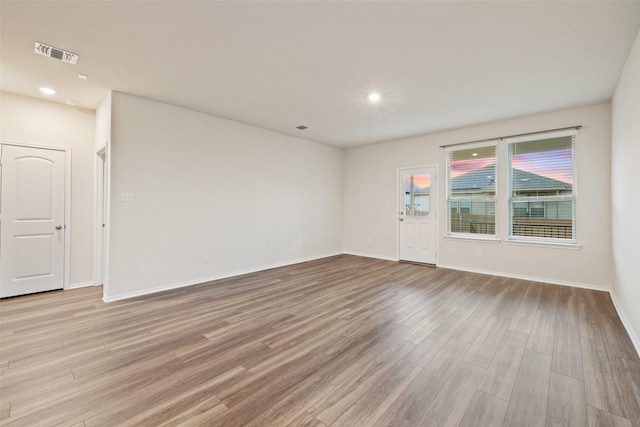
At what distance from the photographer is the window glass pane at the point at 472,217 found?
519 centimetres

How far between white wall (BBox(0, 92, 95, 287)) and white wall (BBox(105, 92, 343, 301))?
1.19 meters

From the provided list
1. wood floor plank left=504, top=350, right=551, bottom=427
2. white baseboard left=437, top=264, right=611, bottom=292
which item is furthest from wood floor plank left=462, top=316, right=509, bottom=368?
white baseboard left=437, top=264, right=611, bottom=292

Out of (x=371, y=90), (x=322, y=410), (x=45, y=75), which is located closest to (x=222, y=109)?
(x=45, y=75)

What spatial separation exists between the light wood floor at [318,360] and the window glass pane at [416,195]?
254cm

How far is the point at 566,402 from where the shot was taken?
1.79 m

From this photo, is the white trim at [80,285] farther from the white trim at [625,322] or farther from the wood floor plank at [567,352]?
the white trim at [625,322]

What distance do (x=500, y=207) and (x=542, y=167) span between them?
92 centimetres

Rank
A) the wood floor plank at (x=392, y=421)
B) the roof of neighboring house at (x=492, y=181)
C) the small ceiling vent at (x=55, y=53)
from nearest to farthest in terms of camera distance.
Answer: the wood floor plank at (x=392, y=421)
the small ceiling vent at (x=55, y=53)
the roof of neighboring house at (x=492, y=181)

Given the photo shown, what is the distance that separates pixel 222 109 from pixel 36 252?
3483mm

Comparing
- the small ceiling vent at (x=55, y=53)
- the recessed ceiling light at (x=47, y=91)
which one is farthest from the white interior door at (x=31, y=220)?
the small ceiling vent at (x=55, y=53)

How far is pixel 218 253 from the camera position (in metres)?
4.80

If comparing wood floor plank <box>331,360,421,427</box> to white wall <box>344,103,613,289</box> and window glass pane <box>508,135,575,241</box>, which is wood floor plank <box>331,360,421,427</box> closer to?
white wall <box>344,103,613,289</box>

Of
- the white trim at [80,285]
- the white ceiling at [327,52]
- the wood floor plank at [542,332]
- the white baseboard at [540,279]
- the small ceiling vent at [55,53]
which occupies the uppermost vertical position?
the white ceiling at [327,52]

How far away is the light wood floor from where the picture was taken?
5.55 feet
